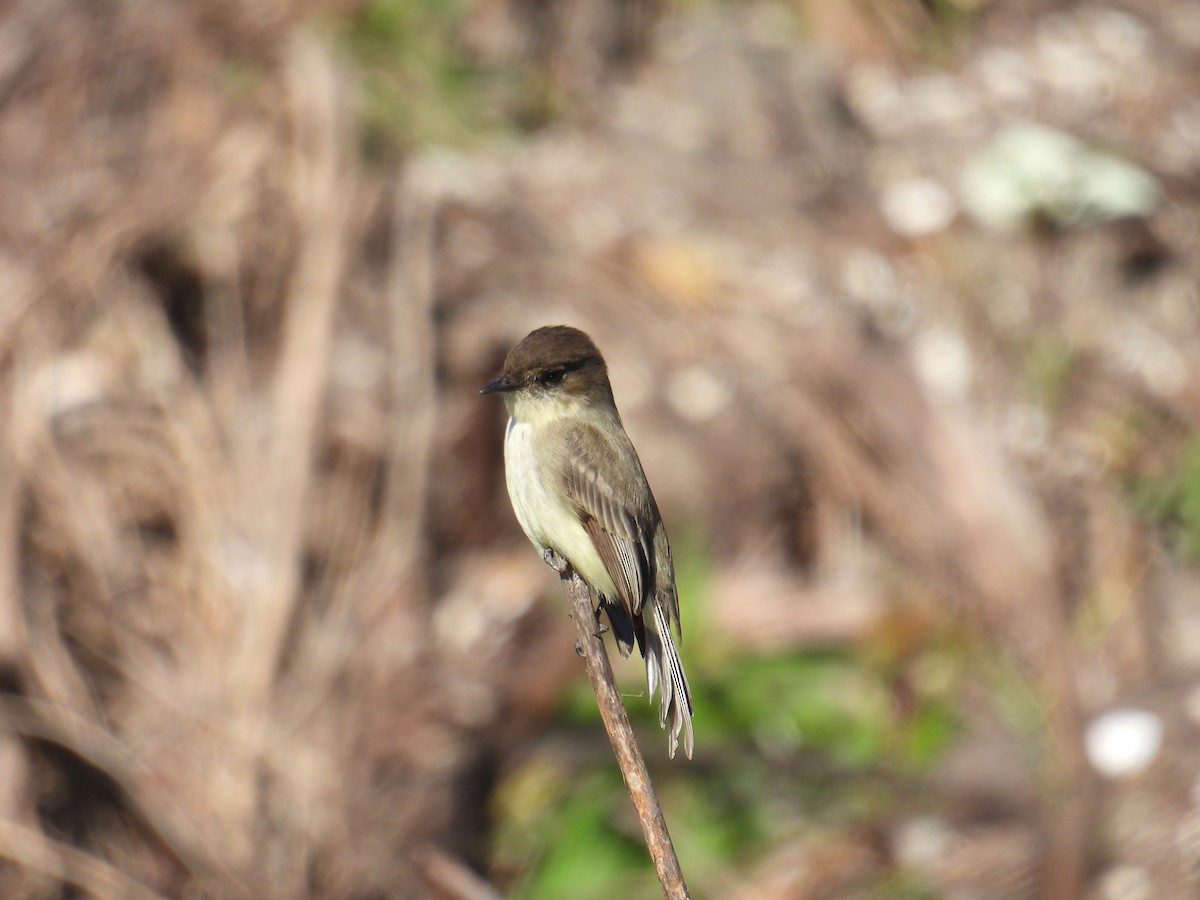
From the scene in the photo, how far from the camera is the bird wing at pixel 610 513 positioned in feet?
9.62

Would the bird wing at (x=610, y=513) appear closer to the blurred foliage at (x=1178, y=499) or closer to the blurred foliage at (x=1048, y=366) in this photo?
the blurred foliage at (x=1178, y=499)

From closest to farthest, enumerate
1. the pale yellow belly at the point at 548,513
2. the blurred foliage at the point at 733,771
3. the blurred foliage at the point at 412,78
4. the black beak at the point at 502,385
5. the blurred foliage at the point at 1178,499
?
1. the black beak at the point at 502,385
2. the pale yellow belly at the point at 548,513
3. the blurred foliage at the point at 733,771
4. the blurred foliage at the point at 1178,499
5. the blurred foliage at the point at 412,78

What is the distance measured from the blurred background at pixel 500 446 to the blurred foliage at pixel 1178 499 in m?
0.02

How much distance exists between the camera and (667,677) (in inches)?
110

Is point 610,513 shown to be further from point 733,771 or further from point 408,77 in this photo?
point 408,77

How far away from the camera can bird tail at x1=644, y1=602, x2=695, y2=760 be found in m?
2.62

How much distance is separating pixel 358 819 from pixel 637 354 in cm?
238

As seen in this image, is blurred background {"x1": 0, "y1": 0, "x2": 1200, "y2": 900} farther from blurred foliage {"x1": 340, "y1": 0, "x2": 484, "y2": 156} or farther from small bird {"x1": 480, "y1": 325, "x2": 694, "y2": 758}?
small bird {"x1": 480, "y1": 325, "x2": 694, "y2": 758}

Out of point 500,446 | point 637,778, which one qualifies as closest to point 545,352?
point 637,778

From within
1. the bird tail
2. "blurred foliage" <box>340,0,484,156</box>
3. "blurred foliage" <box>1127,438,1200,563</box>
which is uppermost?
"blurred foliage" <box>340,0,484,156</box>

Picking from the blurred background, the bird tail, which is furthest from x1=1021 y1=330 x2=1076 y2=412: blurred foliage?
the bird tail

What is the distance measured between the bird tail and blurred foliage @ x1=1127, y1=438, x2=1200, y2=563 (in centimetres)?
420

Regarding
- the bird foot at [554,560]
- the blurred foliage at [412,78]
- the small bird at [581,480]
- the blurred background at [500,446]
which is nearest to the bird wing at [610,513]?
the small bird at [581,480]

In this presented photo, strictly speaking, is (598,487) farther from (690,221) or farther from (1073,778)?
(690,221)
